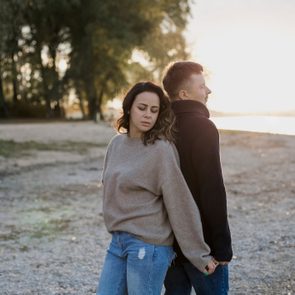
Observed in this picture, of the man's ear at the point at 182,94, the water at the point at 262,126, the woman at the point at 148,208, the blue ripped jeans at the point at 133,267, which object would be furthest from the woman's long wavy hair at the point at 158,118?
the water at the point at 262,126

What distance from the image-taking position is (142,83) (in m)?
2.74

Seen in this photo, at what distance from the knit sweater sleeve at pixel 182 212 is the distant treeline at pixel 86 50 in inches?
1386

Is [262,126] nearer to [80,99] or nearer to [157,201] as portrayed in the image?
[80,99]

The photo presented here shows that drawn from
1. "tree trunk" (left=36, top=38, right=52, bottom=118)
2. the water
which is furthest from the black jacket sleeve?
"tree trunk" (left=36, top=38, right=52, bottom=118)

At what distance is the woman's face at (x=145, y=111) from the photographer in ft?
8.84

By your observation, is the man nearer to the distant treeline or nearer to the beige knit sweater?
the beige knit sweater

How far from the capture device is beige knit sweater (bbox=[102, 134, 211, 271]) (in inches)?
104

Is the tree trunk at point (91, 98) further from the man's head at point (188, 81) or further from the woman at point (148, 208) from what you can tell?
the woman at point (148, 208)

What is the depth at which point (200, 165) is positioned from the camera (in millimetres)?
2648

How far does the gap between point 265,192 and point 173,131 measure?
8.12 meters

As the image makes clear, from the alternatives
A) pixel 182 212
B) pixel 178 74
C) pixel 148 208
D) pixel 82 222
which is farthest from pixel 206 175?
pixel 82 222

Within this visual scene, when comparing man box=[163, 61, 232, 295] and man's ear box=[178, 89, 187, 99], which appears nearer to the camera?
man box=[163, 61, 232, 295]

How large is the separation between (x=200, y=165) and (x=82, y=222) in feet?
18.4

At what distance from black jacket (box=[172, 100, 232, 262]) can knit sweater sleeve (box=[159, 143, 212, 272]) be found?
0.05 meters
